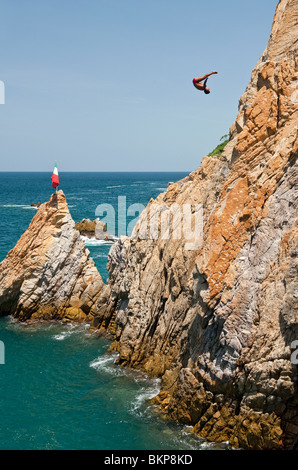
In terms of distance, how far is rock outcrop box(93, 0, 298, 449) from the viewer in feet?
59.4

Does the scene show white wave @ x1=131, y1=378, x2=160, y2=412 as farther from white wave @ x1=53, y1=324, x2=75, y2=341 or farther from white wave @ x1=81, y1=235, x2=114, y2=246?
white wave @ x1=81, y1=235, x2=114, y2=246

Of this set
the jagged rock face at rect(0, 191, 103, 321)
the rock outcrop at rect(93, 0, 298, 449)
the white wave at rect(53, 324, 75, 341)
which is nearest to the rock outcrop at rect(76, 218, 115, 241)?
the jagged rock face at rect(0, 191, 103, 321)

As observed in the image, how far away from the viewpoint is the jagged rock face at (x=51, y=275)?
37.8 m

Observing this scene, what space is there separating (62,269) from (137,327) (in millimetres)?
12211

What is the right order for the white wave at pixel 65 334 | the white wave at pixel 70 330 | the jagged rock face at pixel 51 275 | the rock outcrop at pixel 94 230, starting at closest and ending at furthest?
the white wave at pixel 65 334, the white wave at pixel 70 330, the jagged rock face at pixel 51 275, the rock outcrop at pixel 94 230

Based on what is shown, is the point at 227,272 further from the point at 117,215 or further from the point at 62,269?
the point at 117,215

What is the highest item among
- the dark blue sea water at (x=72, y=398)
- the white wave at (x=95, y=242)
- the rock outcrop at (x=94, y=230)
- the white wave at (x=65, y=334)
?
the rock outcrop at (x=94, y=230)

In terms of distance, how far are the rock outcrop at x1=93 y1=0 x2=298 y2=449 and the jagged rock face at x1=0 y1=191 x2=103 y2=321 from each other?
13.0 meters

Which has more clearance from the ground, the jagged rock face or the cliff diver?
the cliff diver

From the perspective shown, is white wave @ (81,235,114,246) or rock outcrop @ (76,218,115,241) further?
rock outcrop @ (76,218,115,241)

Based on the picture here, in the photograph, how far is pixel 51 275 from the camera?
125ft

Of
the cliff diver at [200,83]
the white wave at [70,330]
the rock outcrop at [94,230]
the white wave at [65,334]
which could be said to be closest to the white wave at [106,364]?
the white wave at [65,334]

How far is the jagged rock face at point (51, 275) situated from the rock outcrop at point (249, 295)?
12961 millimetres

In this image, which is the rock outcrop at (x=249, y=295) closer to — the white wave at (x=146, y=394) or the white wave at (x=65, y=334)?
the white wave at (x=146, y=394)
